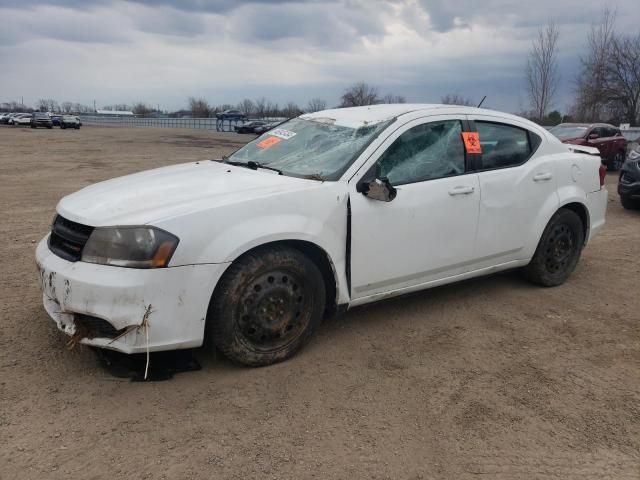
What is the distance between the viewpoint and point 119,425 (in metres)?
2.77

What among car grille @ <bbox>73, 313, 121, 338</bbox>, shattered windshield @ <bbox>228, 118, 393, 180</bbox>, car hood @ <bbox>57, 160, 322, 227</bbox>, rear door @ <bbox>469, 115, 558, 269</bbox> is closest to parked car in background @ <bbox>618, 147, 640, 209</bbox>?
rear door @ <bbox>469, 115, 558, 269</bbox>

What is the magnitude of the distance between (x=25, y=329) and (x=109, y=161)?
15.1 metres

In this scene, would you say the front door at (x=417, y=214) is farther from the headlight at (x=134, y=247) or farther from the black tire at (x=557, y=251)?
the headlight at (x=134, y=247)

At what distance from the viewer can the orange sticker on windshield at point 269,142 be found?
437 centimetres

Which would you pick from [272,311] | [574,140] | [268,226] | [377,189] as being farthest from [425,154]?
[574,140]

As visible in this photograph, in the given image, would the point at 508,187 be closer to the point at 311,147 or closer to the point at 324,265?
the point at 311,147

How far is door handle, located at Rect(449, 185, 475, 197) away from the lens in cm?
404

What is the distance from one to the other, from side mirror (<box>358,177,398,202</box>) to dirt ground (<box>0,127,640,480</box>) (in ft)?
3.40

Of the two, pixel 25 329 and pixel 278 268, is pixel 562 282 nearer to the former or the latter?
pixel 278 268

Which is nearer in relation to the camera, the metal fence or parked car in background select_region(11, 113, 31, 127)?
parked car in background select_region(11, 113, 31, 127)

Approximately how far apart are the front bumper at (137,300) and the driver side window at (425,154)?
1481mm

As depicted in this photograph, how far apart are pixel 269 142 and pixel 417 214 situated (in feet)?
4.56

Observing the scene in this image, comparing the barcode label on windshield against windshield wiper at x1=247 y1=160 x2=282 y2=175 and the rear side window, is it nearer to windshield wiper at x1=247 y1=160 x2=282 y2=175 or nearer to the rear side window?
windshield wiper at x1=247 y1=160 x2=282 y2=175

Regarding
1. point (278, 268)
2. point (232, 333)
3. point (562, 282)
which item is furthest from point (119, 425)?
point (562, 282)
